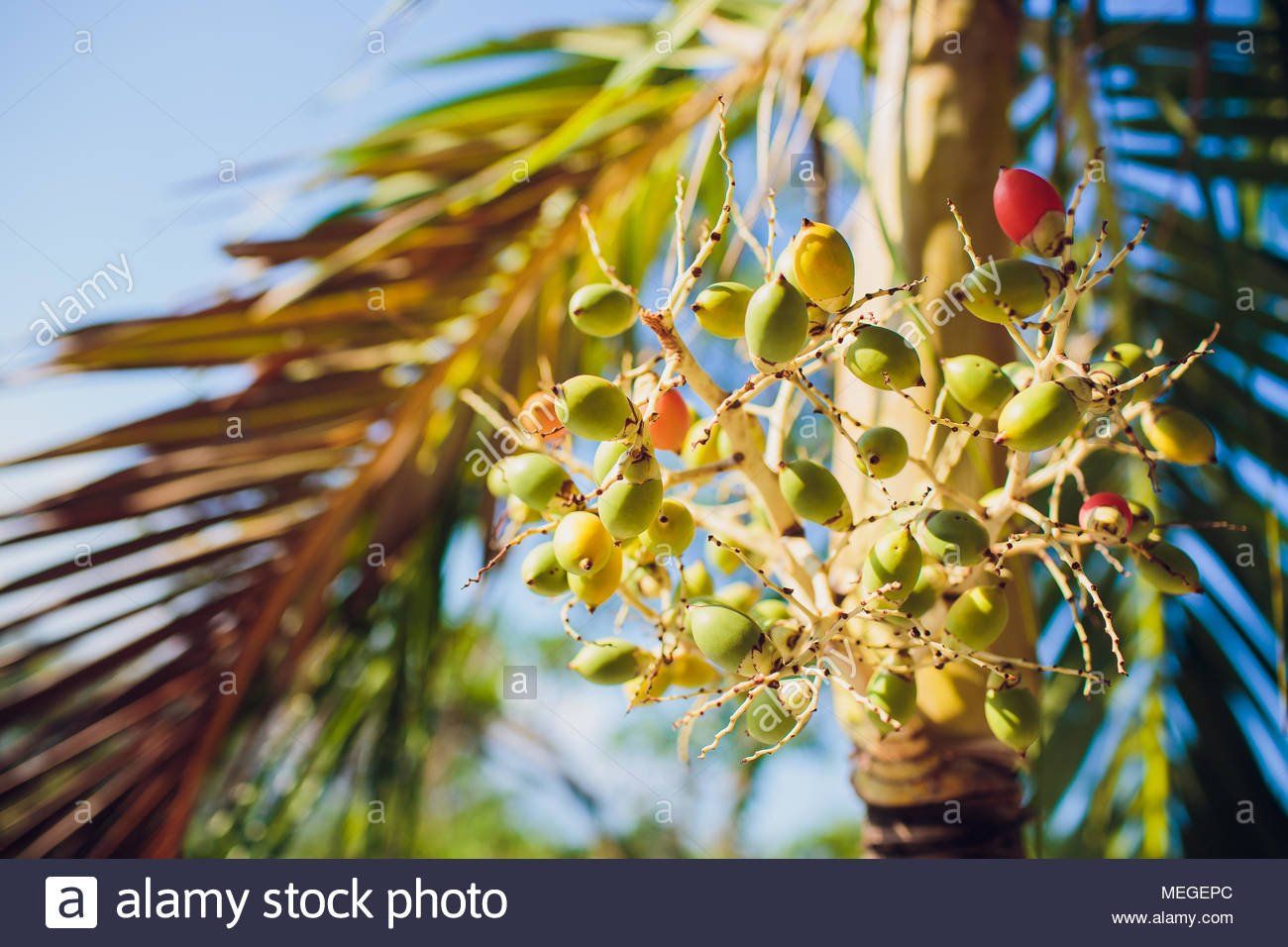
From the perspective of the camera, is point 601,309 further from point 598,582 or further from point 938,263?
point 938,263

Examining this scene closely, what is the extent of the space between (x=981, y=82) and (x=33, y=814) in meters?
1.17

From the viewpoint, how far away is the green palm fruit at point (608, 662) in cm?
61

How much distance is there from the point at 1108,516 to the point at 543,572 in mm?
313

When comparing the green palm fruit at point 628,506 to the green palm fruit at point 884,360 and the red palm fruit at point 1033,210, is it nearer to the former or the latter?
the green palm fruit at point 884,360

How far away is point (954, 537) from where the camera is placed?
0.53m

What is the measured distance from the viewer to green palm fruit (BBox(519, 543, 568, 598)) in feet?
1.90

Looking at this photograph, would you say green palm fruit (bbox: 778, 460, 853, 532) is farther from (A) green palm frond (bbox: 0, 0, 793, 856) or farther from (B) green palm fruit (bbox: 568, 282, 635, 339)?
(A) green palm frond (bbox: 0, 0, 793, 856)

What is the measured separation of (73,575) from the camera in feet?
3.57

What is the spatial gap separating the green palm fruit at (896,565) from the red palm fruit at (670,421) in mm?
153

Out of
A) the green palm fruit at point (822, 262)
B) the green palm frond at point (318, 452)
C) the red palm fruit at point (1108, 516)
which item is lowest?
the red palm fruit at point (1108, 516)

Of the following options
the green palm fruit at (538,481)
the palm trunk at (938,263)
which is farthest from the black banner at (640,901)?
the green palm fruit at (538,481)

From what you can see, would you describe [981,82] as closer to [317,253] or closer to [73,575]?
[317,253]

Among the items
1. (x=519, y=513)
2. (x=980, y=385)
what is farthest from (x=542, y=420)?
(x=980, y=385)

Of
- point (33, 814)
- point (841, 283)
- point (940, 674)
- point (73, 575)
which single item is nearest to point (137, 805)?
point (33, 814)
